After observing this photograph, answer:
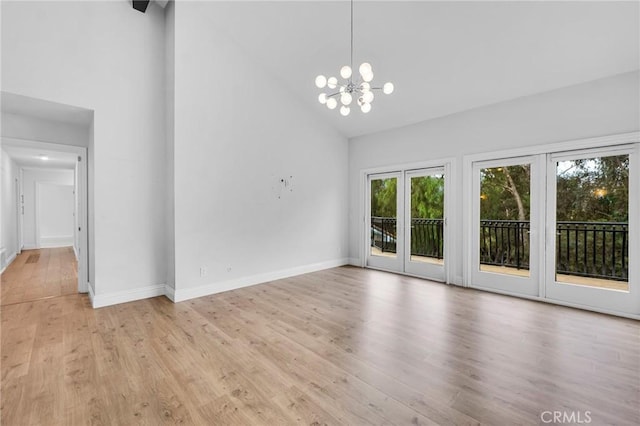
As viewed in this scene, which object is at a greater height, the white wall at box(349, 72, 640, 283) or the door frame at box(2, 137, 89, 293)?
the white wall at box(349, 72, 640, 283)

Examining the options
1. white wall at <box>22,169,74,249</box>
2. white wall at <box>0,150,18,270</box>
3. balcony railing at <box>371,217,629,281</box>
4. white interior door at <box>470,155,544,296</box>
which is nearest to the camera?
balcony railing at <box>371,217,629,281</box>

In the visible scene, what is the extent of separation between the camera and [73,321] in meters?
3.28

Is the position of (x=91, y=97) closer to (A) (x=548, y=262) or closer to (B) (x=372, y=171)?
(B) (x=372, y=171)

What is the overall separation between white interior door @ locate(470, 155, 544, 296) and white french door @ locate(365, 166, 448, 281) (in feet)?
1.81

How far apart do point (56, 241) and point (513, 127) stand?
13.1 metres

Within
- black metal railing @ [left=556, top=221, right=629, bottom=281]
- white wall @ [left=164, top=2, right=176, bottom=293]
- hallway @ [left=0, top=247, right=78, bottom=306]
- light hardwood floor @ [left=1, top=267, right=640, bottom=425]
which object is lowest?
light hardwood floor @ [left=1, top=267, right=640, bottom=425]

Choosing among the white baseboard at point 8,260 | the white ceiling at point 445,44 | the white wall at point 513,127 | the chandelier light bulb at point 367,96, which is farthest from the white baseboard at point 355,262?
the white baseboard at point 8,260

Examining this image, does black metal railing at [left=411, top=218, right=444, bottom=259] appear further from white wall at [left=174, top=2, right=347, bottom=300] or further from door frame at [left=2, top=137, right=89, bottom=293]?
door frame at [left=2, top=137, right=89, bottom=293]

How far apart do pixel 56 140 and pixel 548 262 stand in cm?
721

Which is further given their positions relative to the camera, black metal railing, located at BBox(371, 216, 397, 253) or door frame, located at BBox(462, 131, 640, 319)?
black metal railing, located at BBox(371, 216, 397, 253)

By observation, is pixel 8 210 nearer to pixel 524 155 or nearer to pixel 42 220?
pixel 42 220

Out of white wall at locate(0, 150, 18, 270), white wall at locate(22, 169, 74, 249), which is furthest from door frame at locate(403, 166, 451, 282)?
white wall at locate(22, 169, 74, 249)

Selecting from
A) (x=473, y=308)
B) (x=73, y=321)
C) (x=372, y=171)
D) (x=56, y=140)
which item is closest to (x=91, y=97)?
(x=56, y=140)

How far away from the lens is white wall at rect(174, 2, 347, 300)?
4.04 m
